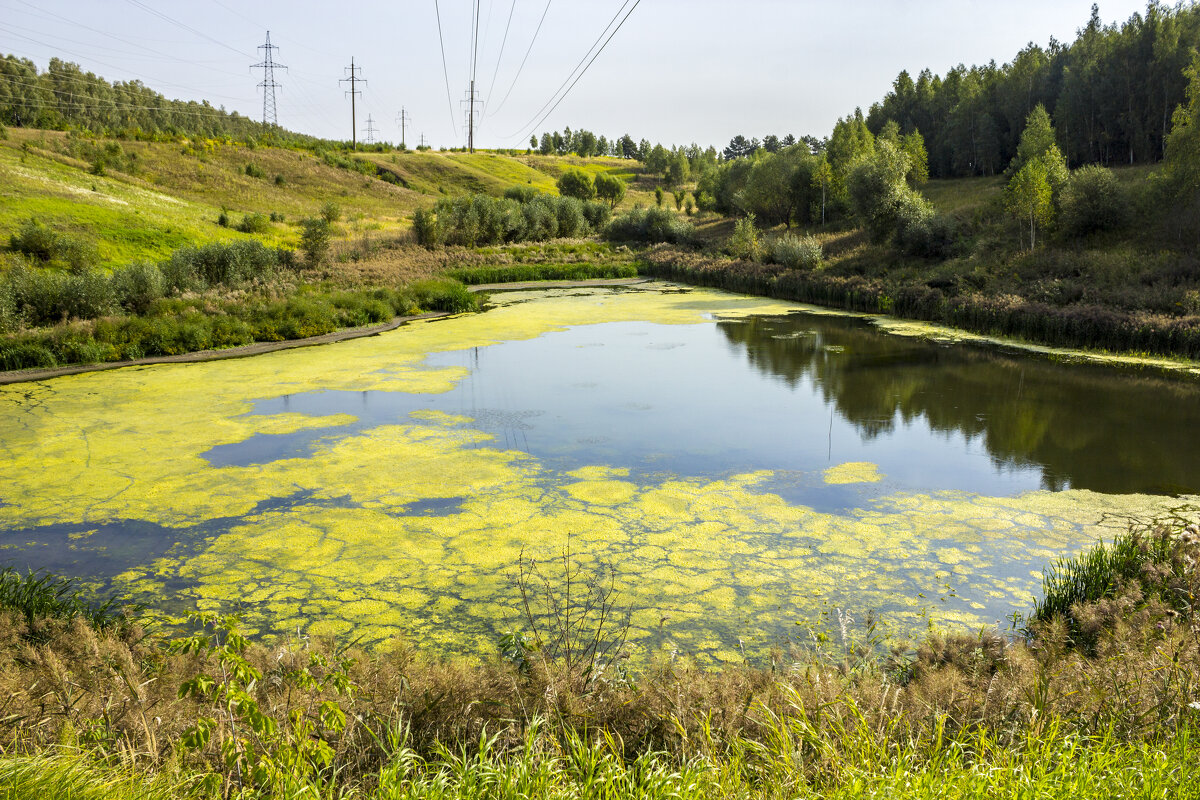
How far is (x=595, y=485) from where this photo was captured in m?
7.58

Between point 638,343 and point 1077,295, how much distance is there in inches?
380

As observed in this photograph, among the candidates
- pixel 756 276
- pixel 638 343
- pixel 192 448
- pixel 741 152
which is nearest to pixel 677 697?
pixel 192 448

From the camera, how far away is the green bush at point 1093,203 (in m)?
19.7

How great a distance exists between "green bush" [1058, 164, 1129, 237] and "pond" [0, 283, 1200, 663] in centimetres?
915

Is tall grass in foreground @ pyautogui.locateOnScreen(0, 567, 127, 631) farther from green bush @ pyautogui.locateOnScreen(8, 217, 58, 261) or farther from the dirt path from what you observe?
green bush @ pyautogui.locateOnScreen(8, 217, 58, 261)

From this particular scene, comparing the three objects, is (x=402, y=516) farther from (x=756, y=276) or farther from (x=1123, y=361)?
(x=756, y=276)

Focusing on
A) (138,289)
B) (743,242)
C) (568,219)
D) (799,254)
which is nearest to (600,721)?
→ (138,289)

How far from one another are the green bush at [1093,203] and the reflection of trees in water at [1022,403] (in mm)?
8299

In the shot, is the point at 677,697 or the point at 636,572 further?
the point at 636,572

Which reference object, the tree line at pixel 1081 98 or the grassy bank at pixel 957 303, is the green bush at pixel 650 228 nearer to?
the grassy bank at pixel 957 303

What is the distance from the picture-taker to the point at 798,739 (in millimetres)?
3137

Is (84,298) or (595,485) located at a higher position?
(84,298)

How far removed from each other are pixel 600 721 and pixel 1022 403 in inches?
386

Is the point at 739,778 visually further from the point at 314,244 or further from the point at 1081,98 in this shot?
the point at 1081,98
